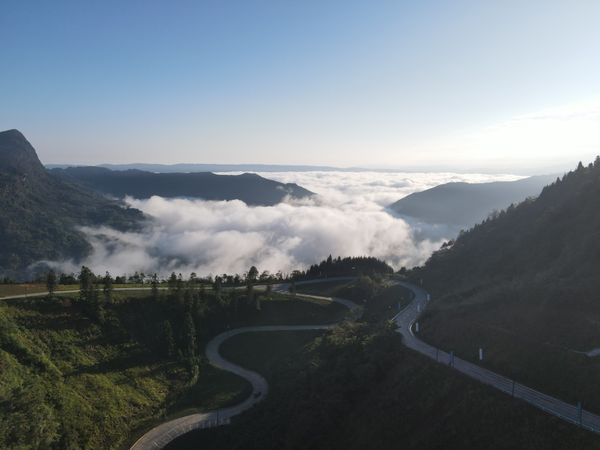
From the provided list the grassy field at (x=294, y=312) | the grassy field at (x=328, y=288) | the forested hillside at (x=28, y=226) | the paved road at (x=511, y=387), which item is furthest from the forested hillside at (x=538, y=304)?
the forested hillside at (x=28, y=226)

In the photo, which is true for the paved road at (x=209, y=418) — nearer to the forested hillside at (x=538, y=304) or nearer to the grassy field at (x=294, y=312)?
the grassy field at (x=294, y=312)

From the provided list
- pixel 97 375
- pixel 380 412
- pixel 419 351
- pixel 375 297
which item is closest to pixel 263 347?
pixel 97 375

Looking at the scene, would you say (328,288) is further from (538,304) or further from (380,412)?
(380,412)

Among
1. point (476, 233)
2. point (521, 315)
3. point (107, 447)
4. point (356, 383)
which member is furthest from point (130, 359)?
point (476, 233)

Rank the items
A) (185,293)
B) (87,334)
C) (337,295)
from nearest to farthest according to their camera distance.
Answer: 1. (87,334)
2. (185,293)
3. (337,295)

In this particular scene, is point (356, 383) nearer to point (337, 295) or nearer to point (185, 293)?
point (185, 293)

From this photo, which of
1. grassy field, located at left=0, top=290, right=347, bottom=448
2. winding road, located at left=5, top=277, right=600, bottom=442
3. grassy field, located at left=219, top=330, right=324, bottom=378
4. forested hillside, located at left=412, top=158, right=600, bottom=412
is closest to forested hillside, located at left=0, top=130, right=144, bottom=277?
grassy field, located at left=0, top=290, right=347, bottom=448
